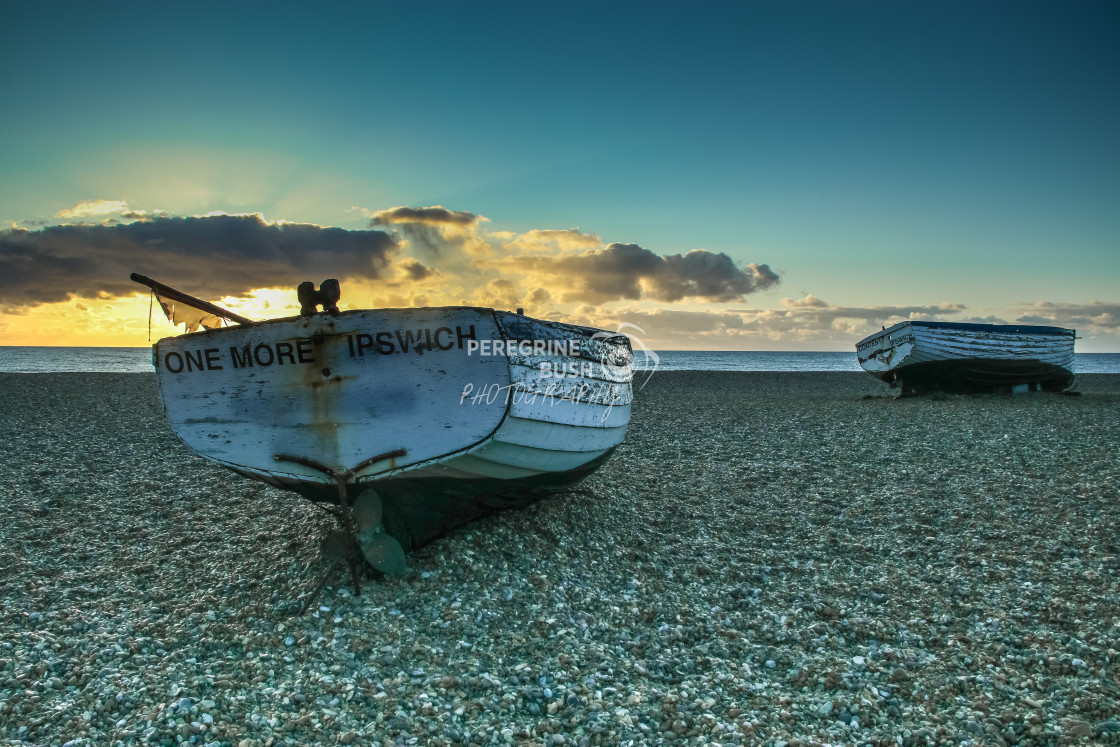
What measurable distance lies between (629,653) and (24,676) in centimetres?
410

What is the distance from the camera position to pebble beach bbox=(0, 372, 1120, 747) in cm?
→ 372

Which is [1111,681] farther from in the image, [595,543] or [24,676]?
[24,676]

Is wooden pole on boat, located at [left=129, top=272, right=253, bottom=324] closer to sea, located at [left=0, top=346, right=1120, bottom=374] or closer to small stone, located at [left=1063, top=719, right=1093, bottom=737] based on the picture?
small stone, located at [left=1063, top=719, right=1093, bottom=737]

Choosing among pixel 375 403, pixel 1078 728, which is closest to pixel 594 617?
pixel 375 403

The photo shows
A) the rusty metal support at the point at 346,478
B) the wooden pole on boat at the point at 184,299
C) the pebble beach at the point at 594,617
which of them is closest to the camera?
the pebble beach at the point at 594,617

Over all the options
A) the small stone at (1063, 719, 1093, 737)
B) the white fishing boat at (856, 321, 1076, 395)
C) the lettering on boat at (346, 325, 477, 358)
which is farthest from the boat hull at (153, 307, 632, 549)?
the white fishing boat at (856, 321, 1076, 395)

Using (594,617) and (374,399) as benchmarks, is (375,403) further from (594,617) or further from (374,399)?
(594,617)

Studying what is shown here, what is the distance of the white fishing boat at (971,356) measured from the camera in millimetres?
18594

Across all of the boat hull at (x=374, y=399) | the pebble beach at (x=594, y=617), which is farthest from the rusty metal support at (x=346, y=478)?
the pebble beach at (x=594, y=617)

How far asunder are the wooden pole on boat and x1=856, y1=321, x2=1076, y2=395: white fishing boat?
1867 cm

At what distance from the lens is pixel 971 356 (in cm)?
1878

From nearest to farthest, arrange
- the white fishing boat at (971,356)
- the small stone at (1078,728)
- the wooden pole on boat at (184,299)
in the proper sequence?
the small stone at (1078,728) → the wooden pole on boat at (184,299) → the white fishing boat at (971,356)

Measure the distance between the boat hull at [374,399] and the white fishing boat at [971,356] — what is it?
1721 cm

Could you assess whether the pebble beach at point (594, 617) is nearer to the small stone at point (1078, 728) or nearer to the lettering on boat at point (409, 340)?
the small stone at point (1078, 728)
